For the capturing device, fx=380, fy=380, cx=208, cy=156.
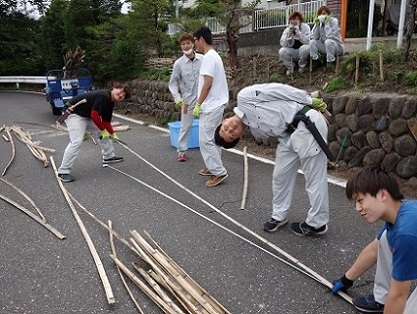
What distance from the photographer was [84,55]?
575 inches

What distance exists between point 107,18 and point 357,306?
15.2m

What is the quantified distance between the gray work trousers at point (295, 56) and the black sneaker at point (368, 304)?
5.82m

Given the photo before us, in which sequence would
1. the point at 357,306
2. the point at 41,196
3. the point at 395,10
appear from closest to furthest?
the point at 357,306, the point at 41,196, the point at 395,10

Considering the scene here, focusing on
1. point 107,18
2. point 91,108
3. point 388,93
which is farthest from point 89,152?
point 107,18

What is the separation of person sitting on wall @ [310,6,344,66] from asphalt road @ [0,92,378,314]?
2690mm

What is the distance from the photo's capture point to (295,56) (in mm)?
7871

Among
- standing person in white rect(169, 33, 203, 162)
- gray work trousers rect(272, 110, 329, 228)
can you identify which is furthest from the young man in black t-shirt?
gray work trousers rect(272, 110, 329, 228)

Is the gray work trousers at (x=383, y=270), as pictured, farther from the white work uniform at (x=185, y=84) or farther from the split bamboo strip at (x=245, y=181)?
the white work uniform at (x=185, y=84)

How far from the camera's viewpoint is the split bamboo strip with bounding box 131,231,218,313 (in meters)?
2.62

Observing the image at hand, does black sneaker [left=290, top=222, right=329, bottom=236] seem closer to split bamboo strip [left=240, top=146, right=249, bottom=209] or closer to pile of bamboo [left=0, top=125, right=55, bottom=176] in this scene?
split bamboo strip [left=240, top=146, right=249, bottom=209]

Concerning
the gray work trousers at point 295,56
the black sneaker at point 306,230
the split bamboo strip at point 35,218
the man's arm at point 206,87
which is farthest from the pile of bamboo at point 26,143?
the gray work trousers at point 295,56

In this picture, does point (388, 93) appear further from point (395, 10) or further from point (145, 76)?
point (145, 76)

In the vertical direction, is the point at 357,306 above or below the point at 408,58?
below

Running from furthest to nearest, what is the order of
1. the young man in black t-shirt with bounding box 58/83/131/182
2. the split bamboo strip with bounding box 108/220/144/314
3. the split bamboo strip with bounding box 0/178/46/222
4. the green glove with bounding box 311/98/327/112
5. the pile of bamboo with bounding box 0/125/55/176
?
the pile of bamboo with bounding box 0/125/55/176 → the young man in black t-shirt with bounding box 58/83/131/182 → the split bamboo strip with bounding box 0/178/46/222 → the green glove with bounding box 311/98/327/112 → the split bamboo strip with bounding box 108/220/144/314
